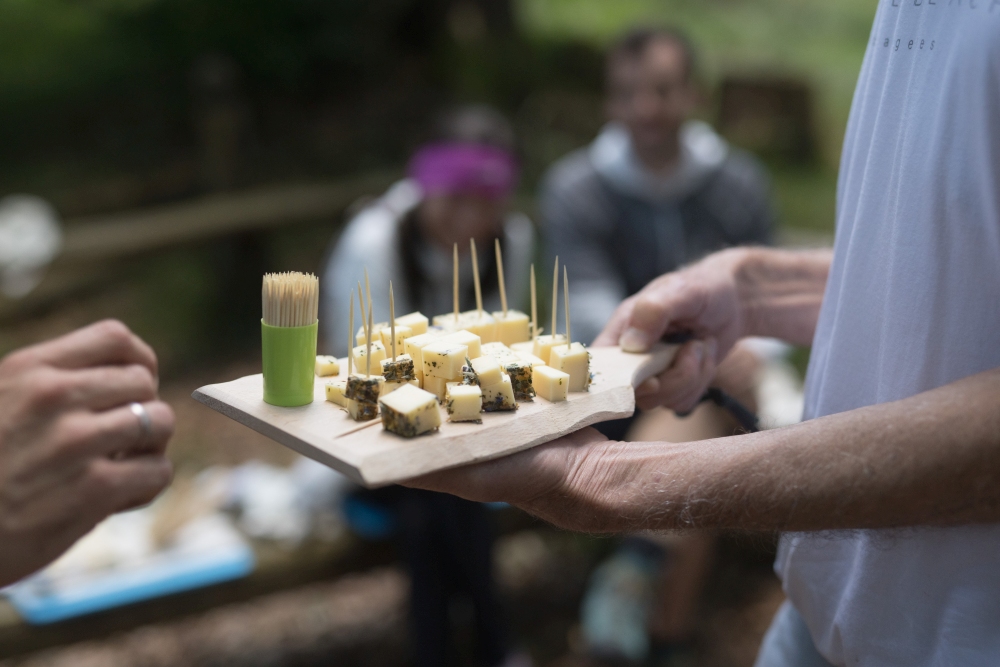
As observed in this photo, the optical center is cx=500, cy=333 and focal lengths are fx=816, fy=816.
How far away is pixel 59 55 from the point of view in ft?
20.7

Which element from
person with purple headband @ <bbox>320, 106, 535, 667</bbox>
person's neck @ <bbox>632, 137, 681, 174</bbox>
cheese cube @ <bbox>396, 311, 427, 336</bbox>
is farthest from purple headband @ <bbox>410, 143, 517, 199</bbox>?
cheese cube @ <bbox>396, 311, 427, 336</bbox>

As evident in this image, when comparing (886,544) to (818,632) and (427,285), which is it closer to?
(818,632)

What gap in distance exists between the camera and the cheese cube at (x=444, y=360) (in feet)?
4.37

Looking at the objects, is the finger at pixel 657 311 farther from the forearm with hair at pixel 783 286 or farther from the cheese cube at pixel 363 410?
the cheese cube at pixel 363 410

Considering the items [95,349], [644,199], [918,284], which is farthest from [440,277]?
[918,284]

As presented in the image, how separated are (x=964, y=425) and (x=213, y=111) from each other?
5.93 metres

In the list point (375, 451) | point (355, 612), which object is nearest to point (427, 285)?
point (355, 612)

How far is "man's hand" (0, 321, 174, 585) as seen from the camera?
1.46 meters

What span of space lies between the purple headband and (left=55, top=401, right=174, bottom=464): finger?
6.00 feet

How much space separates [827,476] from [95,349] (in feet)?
4.29

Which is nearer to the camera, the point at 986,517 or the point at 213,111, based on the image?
the point at 986,517

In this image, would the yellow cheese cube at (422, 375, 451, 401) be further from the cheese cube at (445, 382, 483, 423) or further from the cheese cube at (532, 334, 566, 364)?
the cheese cube at (532, 334, 566, 364)

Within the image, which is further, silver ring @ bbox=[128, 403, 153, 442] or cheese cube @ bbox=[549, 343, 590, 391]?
silver ring @ bbox=[128, 403, 153, 442]

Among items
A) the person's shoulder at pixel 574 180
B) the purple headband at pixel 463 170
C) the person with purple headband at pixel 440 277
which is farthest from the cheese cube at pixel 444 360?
the person's shoulder at pixel 574 180
